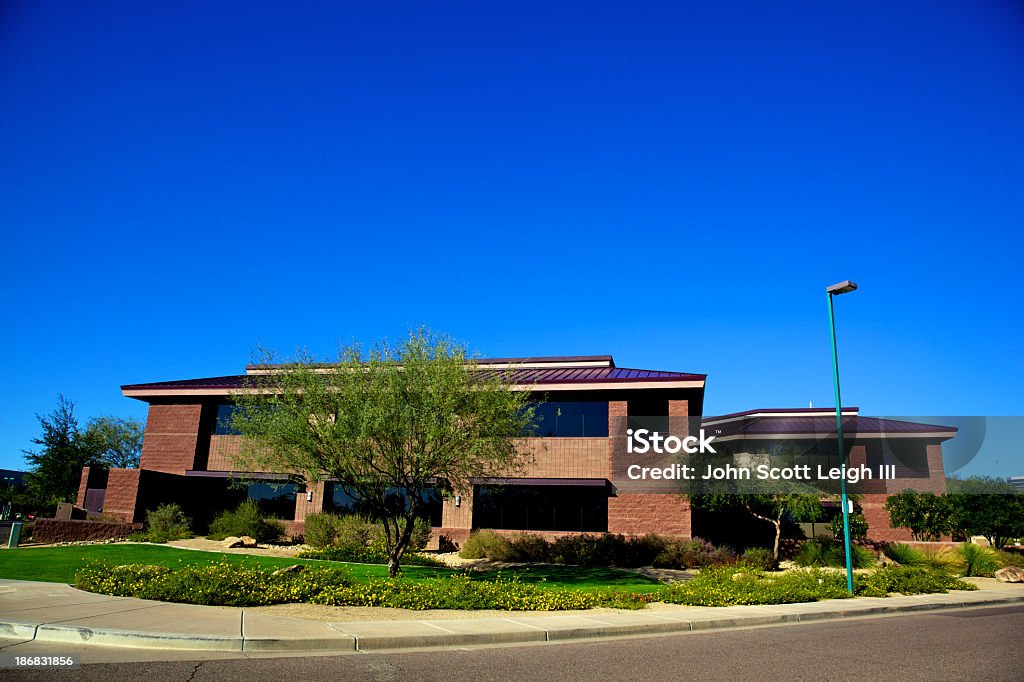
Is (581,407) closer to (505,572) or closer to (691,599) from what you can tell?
(505,572)

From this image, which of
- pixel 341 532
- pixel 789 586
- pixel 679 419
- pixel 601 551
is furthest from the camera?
pixel 679 419

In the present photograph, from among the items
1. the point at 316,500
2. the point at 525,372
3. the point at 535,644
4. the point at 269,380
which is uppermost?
the point at 525,372

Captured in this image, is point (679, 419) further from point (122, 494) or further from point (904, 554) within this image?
point (122, 494)

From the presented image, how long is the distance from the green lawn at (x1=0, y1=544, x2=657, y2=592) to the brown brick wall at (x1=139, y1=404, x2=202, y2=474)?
853 centimetres

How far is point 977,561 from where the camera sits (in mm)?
27469

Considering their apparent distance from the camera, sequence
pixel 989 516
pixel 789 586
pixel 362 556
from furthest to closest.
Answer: pixel 989 516, pixel 362 556, pixel 789 586

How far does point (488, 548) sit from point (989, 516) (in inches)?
972

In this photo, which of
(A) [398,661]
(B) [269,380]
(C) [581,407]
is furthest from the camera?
(C) [581,407]

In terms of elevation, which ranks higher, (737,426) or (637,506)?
(737,426)

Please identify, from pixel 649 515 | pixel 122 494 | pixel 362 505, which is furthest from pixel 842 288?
pixel 122 494

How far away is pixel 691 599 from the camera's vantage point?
53.4 ft

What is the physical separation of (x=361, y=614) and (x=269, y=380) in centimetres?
1029

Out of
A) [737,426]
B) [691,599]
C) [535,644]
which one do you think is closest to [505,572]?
[691,599]

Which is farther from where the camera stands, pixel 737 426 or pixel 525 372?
pixel 737 426
